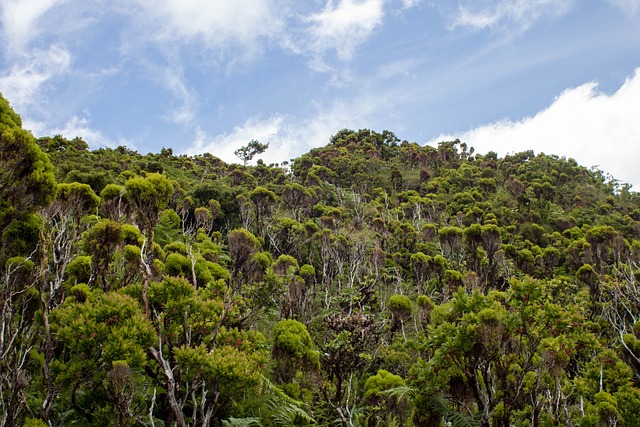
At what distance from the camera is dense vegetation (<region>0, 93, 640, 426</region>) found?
661cm

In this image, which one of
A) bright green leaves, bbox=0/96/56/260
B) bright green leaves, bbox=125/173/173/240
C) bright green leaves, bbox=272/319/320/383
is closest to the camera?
bright green leaves, bbox=0/96/56/260

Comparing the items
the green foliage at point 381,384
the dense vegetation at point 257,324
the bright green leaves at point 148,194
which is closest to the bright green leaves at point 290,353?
the dense vegetation at point 257,324

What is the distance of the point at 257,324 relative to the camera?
55.4ft

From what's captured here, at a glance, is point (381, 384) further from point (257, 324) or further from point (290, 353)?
point (257, 324)

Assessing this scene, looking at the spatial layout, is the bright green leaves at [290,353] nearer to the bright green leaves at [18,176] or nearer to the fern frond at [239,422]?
the fern frond at [239,422]

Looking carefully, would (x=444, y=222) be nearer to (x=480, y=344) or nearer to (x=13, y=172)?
(x=480, y=344)

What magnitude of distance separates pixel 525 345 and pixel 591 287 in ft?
56.4

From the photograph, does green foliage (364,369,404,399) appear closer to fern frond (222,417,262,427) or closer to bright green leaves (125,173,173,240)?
fern frond (222,417,262,427)

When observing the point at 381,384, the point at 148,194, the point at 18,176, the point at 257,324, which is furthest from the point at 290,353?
the point at 18,176

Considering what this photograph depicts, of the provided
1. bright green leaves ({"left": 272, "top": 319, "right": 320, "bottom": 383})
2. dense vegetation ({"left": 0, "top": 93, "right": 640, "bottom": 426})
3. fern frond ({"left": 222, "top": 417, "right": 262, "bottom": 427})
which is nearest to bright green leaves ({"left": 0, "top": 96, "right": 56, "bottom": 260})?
dense vegetation ({"left": 0, "top": 93, "right": 640, "bottom": 426})

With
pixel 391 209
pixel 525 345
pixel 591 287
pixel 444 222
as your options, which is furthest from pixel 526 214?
pixel 525 345

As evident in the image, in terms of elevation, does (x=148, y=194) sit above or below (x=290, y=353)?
above

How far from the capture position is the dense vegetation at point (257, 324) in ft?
21.7

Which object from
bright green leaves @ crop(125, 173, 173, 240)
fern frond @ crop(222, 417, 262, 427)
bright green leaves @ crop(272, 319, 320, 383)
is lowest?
fern frond @ crop(222, 417, 262, 427)
